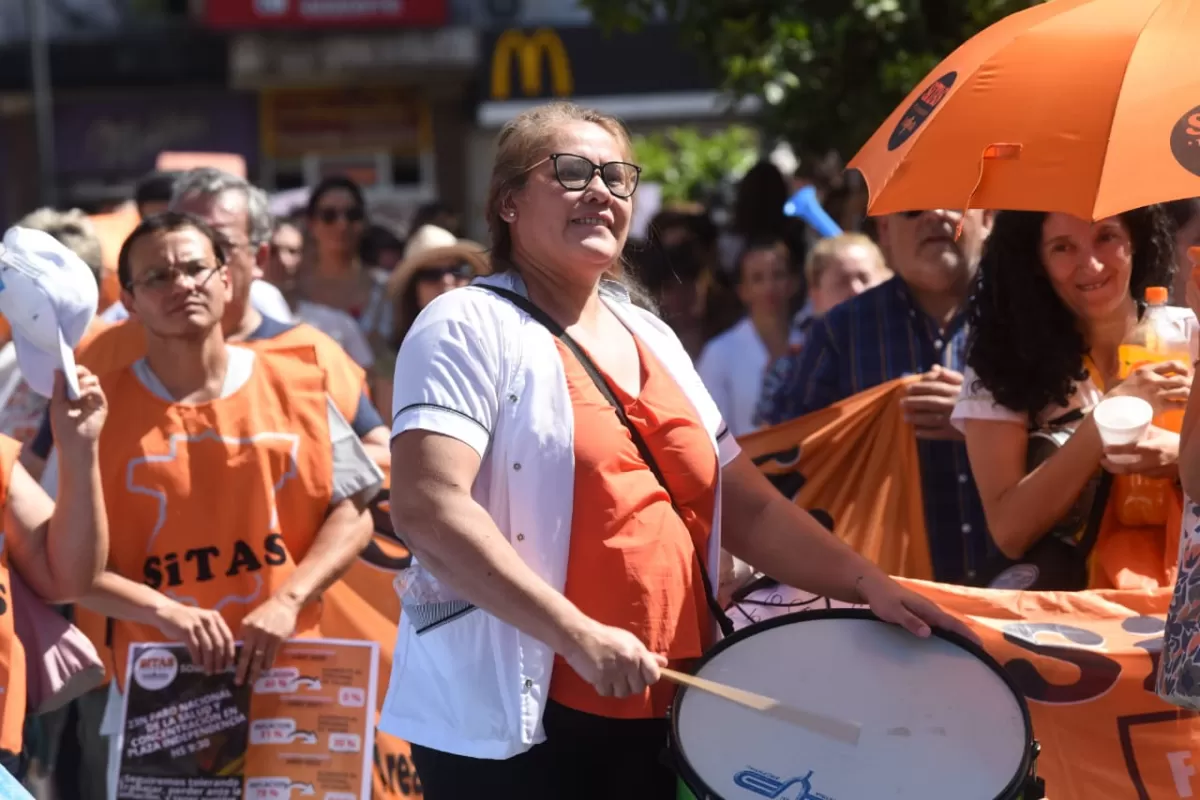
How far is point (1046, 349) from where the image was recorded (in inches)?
166

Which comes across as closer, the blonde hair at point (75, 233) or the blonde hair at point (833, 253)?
the blonde hair at point (75, 233)

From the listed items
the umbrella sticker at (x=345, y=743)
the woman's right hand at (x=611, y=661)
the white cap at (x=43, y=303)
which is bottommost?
the umbrella sticker at (x=345, y=743)

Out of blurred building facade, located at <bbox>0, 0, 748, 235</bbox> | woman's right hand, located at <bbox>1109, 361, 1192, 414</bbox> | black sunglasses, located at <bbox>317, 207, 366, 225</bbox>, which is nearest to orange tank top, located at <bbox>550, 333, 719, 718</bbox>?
woman's right hand, located at <bbox>1109, 361, 1192, 414</bbox>

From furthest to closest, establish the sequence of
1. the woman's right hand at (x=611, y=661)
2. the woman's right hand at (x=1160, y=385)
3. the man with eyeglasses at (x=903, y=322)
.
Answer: the man with eyeglasses at (x=903, y=322) → the woman's right hand at (x=1160, y=385) → the woman's right hand at (x=611, y=661)

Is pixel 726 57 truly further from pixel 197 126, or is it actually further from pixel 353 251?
pixel 197 126

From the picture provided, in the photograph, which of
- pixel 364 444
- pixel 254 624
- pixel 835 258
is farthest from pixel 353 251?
pixel 254 624

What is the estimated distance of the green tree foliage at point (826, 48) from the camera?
7875 mm

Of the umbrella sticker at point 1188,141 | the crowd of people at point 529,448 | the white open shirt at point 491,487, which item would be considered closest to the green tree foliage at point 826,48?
the crowd of people at point 529,448

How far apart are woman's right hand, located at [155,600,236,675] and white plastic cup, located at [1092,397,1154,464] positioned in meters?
2.03

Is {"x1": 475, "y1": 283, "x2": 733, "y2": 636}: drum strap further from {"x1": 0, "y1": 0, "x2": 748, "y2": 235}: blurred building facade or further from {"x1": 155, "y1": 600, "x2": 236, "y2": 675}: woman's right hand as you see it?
{"x1": 0, "y1": 0, "x2": 748, "y2": 235}: blurred building facade

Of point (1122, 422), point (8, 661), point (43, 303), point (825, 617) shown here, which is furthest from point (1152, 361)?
point (8, 661)

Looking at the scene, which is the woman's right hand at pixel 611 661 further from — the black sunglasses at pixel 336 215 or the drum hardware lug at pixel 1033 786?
the black sunglasses at pixel 336 215

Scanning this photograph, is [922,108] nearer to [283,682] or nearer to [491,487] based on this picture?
[491,487]

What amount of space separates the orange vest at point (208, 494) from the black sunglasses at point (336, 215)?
4357mm
